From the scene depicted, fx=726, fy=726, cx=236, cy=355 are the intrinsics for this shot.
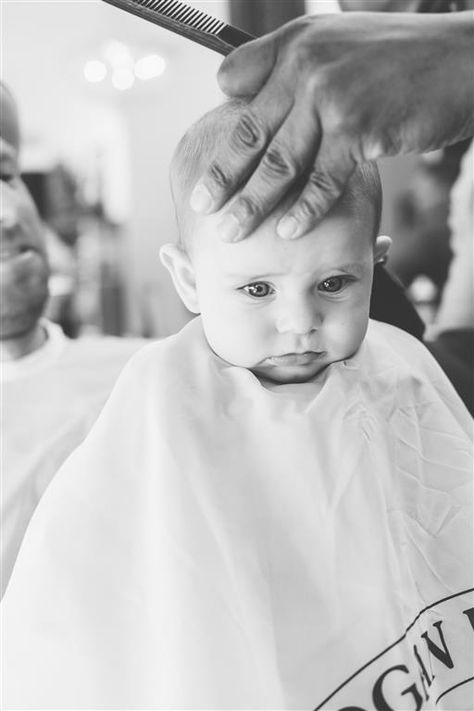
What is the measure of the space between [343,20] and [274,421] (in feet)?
1.43

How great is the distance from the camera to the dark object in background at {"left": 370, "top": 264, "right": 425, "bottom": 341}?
104 cm

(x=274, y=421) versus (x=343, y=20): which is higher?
(x=343, y=20)

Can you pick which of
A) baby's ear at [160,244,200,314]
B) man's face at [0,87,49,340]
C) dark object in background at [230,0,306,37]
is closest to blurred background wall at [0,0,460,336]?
dark object in background at [230,0,306,37]

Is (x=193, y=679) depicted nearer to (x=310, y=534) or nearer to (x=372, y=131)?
(x=310, y=534)

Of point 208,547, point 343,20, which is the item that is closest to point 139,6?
point 343,20

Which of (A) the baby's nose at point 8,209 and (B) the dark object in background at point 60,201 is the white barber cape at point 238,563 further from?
(B) the dark object in background at point 60,201

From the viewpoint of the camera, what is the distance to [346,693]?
771 millimetres

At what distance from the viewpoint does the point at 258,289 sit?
2.68 feet

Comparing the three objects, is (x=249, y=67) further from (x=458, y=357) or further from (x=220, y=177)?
(x=458, y=357)

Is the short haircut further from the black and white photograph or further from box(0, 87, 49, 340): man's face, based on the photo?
box(0, 87, 49, 340): man's face

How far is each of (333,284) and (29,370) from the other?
0.62 metres

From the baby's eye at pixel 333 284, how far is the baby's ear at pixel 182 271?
17 cm

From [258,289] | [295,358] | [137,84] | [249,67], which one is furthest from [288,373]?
[137,84]

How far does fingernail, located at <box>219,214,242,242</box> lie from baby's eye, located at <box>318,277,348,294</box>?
12cm
